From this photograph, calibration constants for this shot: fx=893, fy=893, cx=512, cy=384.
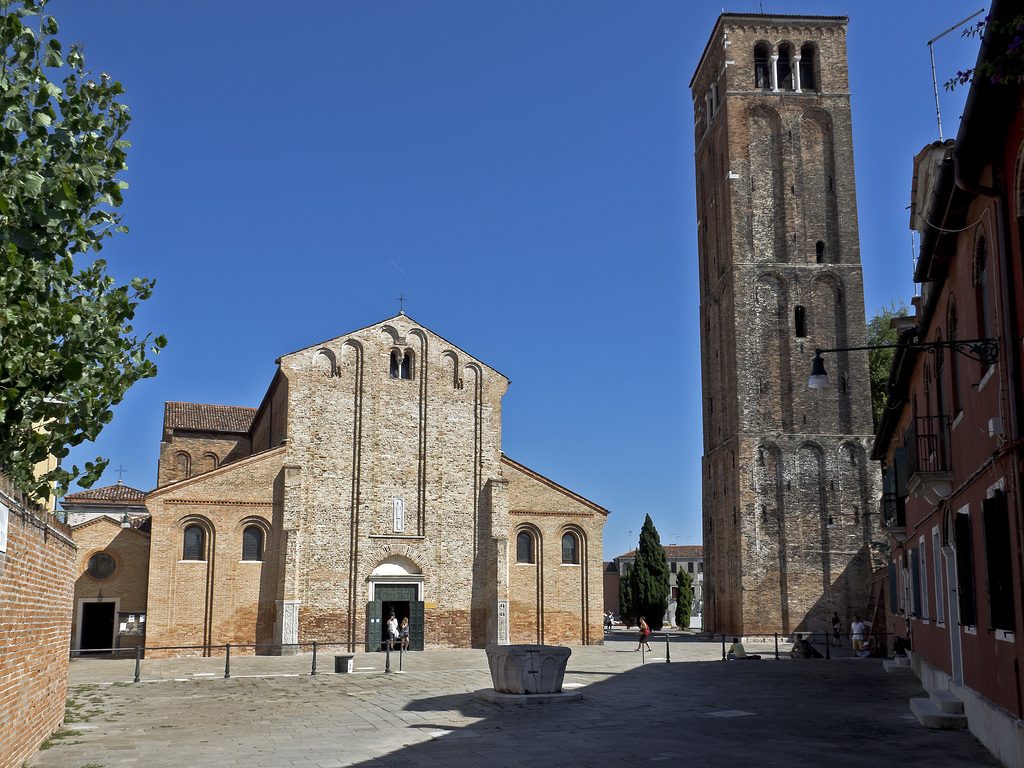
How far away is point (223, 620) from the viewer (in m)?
28.9

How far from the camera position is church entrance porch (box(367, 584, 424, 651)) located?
3066 centimetres

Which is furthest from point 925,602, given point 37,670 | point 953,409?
point 37,670

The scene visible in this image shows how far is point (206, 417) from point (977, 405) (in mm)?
41305

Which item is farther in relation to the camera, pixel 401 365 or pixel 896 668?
pixel 401 365

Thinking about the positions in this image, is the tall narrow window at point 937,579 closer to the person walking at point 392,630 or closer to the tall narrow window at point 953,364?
the tall narrow window at point 953,364

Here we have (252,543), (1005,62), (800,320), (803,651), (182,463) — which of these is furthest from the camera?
(182,463)

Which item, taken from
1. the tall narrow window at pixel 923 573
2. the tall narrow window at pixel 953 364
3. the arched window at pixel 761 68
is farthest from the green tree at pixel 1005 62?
the arched window at pixel 761 68

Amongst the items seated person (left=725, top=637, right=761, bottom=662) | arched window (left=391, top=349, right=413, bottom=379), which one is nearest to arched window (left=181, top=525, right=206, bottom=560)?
arched window (left=391, top=349, right=413, bottom=379)

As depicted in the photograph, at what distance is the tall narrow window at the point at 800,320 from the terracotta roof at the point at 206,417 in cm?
2635

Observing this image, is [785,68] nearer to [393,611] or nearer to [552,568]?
[552,568]

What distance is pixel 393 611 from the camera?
31141mm

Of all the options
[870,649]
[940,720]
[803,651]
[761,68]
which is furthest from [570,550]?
[761,68]

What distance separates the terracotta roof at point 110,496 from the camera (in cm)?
4259

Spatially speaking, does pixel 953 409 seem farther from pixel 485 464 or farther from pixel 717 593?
pixel 717 593
